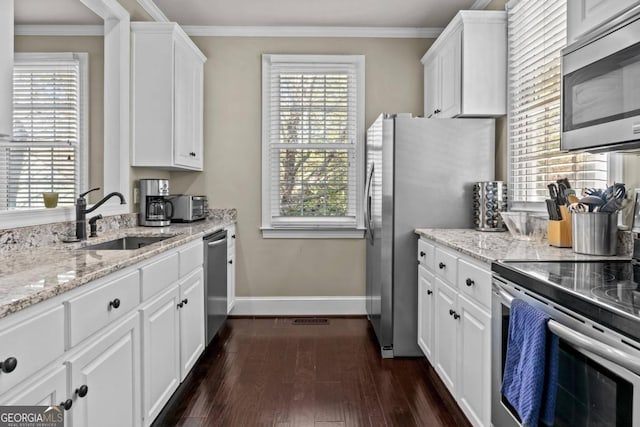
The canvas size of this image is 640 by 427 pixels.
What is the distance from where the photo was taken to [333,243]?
13.4ft

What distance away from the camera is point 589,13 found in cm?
160

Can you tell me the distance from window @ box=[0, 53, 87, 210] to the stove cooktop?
7.55 ft

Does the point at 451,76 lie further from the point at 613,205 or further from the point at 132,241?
the point at 132,241

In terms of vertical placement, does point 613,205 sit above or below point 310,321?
above

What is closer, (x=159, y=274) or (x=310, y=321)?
(x=159, y=274)

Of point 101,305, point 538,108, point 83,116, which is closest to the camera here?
point 101,305

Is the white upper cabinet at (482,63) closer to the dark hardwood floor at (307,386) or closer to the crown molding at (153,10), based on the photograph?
the dark hardwood floor at (307,386)

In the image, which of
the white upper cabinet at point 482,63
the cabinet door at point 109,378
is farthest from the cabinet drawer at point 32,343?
the white upper cabinet at point 482,63

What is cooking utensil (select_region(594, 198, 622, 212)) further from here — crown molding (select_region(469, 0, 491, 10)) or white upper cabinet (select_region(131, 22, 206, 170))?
white upper cabinet (select_region(131, 22, 206, 170))

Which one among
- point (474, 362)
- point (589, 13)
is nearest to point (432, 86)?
point (589, 13)

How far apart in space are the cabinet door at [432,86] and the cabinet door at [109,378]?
2.89 metres

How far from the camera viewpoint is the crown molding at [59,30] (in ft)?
7.25

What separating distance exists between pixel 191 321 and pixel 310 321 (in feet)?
5.00

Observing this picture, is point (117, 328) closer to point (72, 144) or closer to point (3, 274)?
point (3, 274)
